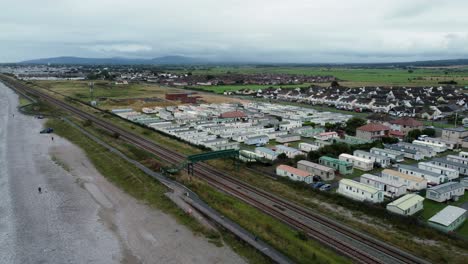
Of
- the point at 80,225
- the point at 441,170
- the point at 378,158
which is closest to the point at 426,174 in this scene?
the point at 441,170

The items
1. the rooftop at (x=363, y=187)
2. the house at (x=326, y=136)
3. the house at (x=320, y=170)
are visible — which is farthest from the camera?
the house at (x=326, y=136)

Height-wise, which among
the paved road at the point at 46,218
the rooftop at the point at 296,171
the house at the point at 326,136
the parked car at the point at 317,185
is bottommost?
the paved road at the point at 46,218

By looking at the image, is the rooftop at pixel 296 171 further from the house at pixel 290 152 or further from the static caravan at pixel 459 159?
the static caravan at pixel 459 159

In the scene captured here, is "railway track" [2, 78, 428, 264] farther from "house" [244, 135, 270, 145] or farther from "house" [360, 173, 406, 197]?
"house" [244, 135, 270, 145]

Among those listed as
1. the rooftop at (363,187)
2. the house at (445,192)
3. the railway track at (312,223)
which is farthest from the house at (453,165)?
the railway track at (312,223)

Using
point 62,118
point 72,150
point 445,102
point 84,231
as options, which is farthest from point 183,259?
point 445,102

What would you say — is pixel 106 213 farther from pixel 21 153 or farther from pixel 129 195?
pixel 21 153

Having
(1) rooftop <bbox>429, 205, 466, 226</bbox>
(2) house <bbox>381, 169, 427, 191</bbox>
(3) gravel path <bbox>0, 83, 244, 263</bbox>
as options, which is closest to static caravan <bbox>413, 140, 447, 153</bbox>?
(2) house <bbox>381, 169, 427, 191</bbox>

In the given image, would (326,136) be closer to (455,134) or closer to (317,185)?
(455,134)
